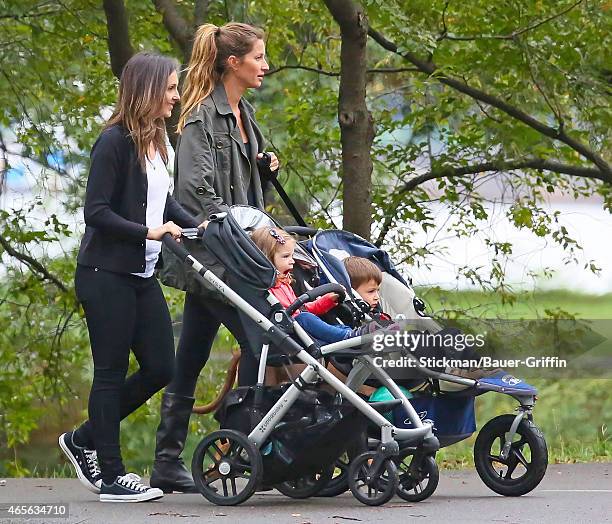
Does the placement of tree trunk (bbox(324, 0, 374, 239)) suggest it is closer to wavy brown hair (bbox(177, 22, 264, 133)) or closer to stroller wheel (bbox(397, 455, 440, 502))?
wavy brown hair (bbox(177, 22, 264, 133))

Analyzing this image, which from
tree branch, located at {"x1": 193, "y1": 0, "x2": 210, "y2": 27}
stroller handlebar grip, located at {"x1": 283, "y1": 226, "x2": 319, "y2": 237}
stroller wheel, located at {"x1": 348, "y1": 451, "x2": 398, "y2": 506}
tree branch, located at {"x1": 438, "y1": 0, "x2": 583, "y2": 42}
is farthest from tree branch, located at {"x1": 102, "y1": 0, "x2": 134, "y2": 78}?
stroller wheel, located at {"x1": 348, "y1": 451, "x2": 398, "y2": 506}

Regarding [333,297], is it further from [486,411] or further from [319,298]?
[486,411]

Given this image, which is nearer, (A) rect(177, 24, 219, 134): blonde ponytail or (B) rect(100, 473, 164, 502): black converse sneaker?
(B) rect(100, 473, 164, 502): black converse sneaker

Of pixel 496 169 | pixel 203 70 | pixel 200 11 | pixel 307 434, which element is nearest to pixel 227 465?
pixel 307 434

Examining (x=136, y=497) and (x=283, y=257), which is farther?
(x=283, y=257)

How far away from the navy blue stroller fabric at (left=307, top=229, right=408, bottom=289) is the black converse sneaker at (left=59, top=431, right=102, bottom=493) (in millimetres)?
1235

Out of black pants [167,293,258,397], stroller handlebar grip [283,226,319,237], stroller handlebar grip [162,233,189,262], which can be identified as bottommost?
black pants [167,293,258,397]

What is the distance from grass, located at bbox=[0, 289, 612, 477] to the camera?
35.9ft

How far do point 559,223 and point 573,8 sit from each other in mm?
1749

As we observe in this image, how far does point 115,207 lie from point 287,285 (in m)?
0.79

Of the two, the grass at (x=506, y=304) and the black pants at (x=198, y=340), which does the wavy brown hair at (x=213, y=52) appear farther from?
the grass at (x=506, y=304)

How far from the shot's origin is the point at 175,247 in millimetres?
5949

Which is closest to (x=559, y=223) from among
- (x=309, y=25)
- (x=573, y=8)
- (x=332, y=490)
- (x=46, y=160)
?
(x=573, y=8)

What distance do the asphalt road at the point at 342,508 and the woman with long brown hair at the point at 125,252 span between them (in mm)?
280
